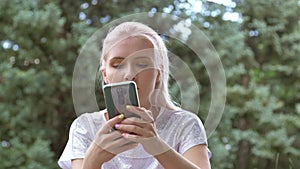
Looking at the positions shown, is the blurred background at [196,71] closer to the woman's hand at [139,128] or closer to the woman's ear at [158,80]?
the woman's ear at [158,80]

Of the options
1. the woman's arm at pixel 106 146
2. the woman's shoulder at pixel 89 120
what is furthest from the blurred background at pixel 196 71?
the woman's arm at pixel 106 146

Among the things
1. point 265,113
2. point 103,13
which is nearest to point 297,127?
point 265,113

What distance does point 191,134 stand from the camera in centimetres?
87

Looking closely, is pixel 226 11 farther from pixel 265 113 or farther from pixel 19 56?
pixel 19 56

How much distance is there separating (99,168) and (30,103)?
1.17 metres

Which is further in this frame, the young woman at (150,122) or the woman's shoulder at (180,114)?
the woman's shoulder at (180,114)

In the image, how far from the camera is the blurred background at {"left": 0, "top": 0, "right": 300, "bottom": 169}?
1.86 meters

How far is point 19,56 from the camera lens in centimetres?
190

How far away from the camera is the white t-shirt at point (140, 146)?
2.85 ft

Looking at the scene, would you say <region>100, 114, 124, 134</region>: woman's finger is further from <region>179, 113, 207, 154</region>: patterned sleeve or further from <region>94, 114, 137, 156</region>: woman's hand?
<region>179, 113, 207, 154</region>: patterned sleeve

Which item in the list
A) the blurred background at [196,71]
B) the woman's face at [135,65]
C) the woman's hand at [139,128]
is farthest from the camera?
the blurred background at [196,71]

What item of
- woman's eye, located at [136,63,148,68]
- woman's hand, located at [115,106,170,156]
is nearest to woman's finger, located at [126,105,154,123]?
woman's hand, located at [115,106,170,156]

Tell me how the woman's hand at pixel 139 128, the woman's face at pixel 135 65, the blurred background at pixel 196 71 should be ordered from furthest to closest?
the blurred background at pixel 196 71 < the woman's face at pixel 135 65 < the woman's hand at pixel 139 128

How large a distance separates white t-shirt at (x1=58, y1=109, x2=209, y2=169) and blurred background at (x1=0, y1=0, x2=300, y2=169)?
2.42ft
